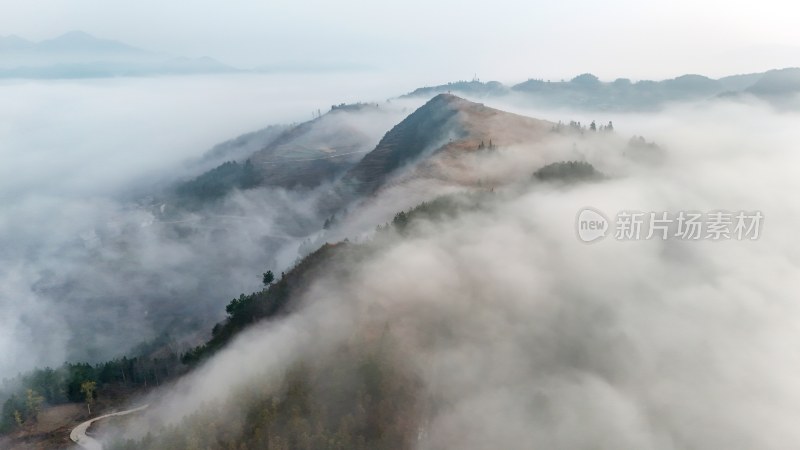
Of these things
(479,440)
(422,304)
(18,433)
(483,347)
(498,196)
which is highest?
(498,196)

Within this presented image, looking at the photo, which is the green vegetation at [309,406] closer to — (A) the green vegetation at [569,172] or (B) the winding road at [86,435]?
(B) the winding road at [86,435]

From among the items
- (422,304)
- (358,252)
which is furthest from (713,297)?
(358,252)

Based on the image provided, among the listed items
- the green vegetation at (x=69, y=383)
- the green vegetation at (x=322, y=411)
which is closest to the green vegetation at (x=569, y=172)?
the green vegetation at (x=322, y=411)

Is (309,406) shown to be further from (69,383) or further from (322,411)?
(69,383)

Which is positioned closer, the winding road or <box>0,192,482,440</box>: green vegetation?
<box>0,192,482,440</box>: green vegetation

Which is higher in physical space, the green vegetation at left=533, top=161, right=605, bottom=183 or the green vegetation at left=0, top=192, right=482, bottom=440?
the green vegetation at left=533, top=161, right=605, bottom=183

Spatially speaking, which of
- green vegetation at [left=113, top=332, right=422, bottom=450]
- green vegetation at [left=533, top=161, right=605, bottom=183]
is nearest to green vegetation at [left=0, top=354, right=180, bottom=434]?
green vegetation at [left=113, top=332, right=422, bottom=450]

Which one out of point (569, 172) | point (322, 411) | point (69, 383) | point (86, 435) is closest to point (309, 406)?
point (322, 411)

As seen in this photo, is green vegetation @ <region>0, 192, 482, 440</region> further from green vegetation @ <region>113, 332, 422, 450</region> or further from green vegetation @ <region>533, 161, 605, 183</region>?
green vegetation @ <region>533, 161, 605, 183</region>

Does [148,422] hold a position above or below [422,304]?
below

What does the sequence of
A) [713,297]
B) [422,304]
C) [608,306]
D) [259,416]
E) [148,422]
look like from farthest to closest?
1. [713,297]
2. [608,306]
3. [422,304]
4. [148,422]
5. [259,416]

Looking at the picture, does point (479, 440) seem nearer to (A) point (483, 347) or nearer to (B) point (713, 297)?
(A) point (483, 347)
